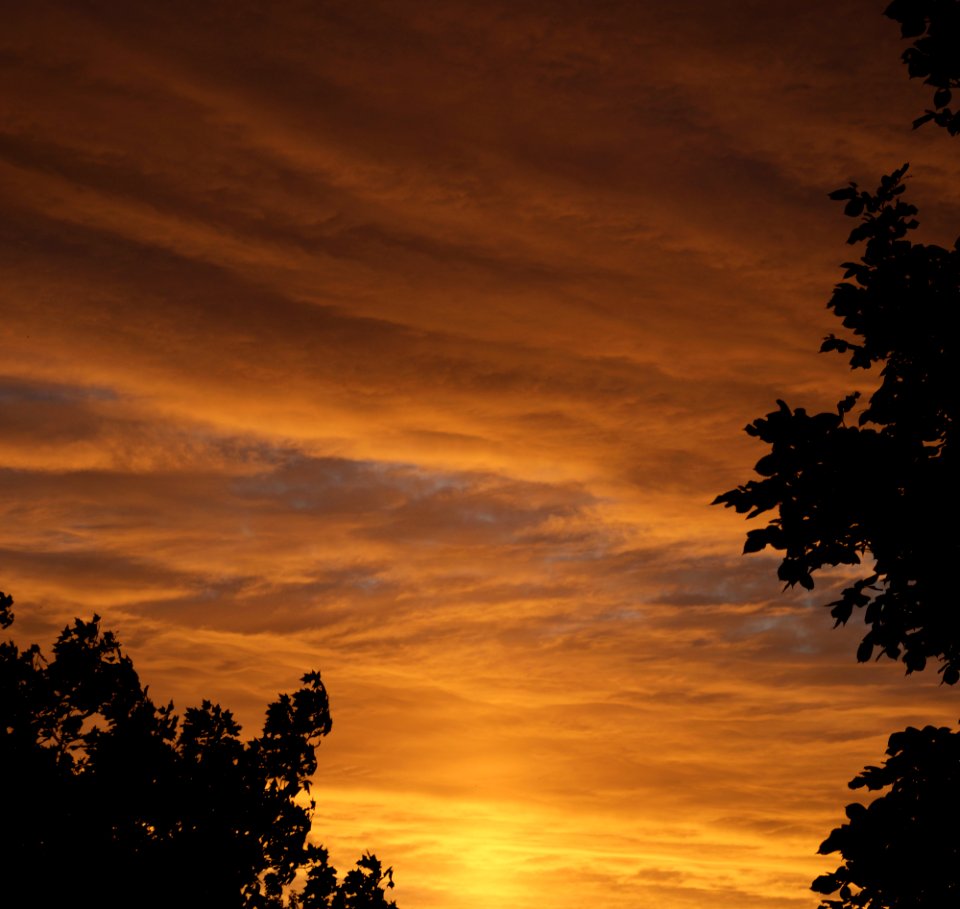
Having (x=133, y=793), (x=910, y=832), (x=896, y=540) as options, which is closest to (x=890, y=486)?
(x=896, y=540)

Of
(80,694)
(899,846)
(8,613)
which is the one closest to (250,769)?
(80,694)

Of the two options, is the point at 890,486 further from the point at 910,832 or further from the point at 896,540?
the point at 910,832

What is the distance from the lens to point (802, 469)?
8.88 m

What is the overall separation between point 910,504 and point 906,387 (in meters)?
1.07

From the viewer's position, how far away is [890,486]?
880 cm

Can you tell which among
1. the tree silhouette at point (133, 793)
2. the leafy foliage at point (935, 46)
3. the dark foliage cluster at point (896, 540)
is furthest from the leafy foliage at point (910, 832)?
the tree silhouette at point (133, 793)

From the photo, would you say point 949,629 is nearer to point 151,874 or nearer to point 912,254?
point 912,254

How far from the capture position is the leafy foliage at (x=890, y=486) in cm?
873

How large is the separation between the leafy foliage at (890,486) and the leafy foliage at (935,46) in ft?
5.03

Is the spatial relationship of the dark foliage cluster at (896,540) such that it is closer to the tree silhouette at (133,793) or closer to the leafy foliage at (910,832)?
the leafy foliage at (910,832)

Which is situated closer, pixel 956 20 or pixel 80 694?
pixel 956 20

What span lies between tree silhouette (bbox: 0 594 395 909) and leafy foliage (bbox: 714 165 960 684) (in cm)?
2353

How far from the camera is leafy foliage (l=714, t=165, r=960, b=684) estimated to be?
8734mm

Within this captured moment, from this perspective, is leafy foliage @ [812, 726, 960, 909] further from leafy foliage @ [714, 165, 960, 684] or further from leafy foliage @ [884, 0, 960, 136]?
leafy foliage @ [884, 0, 960, 136]
